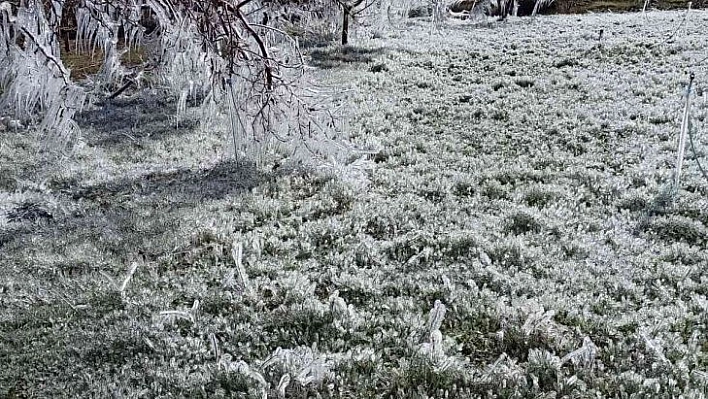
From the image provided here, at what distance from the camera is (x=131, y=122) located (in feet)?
49.7

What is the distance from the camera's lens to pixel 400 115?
14906 millimetres

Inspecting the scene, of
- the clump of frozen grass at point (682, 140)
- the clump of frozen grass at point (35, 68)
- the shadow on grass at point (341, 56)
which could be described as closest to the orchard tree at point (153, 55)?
the clump of frozen grass at point (35, 68)

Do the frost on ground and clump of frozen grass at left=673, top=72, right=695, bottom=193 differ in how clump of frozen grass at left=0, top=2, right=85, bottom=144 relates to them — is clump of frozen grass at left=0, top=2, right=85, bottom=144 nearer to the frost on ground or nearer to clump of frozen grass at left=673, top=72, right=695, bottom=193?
the frost on ground

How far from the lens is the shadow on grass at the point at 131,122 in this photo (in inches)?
545

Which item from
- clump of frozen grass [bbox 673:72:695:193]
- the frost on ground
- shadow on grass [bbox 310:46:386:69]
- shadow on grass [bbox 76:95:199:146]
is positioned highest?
shadow on grass [bbox 310:46:386:69]

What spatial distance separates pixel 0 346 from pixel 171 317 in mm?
1611

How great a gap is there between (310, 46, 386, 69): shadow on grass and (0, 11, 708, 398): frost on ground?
913 cm

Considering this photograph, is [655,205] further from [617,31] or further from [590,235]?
[617,31]

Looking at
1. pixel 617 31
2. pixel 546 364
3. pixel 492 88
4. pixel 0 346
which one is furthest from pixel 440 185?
pixel 617 31

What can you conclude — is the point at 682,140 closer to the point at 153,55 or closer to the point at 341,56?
the point at 153,55

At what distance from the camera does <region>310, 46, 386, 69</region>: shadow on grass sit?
72.6ft

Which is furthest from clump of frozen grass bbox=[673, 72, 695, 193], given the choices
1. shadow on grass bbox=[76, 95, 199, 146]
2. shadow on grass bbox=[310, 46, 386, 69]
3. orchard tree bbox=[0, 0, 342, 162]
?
shadow on grass bbox=[310, 46, 386, 69]

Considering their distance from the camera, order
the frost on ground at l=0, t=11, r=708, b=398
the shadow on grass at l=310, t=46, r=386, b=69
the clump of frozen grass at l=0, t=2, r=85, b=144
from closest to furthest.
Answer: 1. the frost on ground at l=0, t=11, r=708, b=398
2. the clump of frozen grass at l=0, t=2, r=85, b=144
3. the shadow on grass at l=310, t=46, r=386, b=69

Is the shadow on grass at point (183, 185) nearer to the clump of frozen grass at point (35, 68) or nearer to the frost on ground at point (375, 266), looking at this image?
the frost on ground at point (375, 266)
